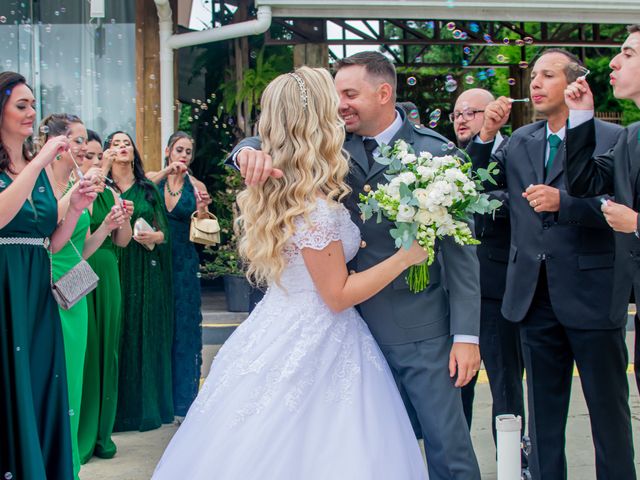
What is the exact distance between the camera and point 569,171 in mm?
3713

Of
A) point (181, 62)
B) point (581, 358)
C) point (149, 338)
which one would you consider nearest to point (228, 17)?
point (181, 62)

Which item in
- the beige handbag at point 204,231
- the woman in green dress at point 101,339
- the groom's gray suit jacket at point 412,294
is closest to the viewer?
the groom's gray suit jacket at point 412,294

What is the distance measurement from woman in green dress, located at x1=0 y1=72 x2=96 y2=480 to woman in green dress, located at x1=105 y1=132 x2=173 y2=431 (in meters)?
1.78

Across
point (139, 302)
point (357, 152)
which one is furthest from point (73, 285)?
point (357, 152)

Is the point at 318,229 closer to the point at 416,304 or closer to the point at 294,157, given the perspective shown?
the point at 294,157

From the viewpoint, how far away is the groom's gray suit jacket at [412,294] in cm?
312

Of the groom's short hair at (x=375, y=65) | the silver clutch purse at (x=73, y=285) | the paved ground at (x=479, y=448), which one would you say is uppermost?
the groom's short hair at (x=375, y=65)

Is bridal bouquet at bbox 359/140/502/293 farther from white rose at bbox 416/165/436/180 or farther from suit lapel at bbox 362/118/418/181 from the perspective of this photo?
suit lapel at bbox 362/118/418/181

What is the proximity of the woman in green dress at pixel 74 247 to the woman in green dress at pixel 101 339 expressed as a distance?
0.30m

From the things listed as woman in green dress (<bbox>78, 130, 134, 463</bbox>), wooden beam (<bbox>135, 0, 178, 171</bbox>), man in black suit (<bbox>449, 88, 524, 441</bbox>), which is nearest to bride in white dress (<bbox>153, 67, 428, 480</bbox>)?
man in black suit (<bbox>449, 88, 524, 441</bbox>)

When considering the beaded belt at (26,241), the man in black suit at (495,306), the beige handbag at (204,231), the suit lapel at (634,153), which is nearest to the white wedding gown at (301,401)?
the suit lapel at (634,153)

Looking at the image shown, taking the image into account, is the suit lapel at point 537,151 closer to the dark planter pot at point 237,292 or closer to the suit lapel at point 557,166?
the suit lapel at point 557,166

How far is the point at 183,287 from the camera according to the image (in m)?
6.30

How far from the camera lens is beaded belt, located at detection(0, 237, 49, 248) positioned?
391 centimetres
